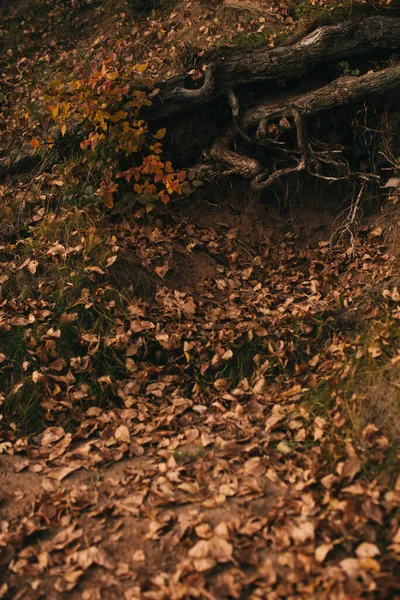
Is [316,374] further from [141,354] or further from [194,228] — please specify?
[194,228]

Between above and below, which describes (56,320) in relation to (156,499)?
above

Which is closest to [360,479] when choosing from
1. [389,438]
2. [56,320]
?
[389,438]

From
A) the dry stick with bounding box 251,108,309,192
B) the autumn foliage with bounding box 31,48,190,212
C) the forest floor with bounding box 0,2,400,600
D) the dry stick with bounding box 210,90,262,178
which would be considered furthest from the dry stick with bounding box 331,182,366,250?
the autumn foliage with bounding box 31,48,190,212

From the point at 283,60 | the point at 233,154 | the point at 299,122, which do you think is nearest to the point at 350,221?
the point at 299,122

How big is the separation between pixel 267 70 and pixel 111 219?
196 cm

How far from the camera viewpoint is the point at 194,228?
5.50 meters

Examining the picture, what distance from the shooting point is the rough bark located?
5.36 meters

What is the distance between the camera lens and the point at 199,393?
4.18 m

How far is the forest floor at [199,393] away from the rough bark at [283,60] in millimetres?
566

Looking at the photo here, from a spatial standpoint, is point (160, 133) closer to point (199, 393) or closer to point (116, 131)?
point (116, 131)

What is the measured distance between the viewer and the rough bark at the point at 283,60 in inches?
211

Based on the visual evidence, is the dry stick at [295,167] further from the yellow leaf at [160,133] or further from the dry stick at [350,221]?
the yellow leaf at [160,133]


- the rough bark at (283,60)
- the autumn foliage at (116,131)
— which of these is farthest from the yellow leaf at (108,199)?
the rough bark at (283,60)

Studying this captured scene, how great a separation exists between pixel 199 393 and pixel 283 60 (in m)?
3.16
